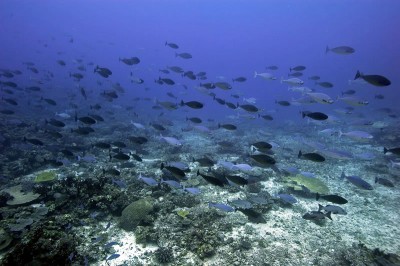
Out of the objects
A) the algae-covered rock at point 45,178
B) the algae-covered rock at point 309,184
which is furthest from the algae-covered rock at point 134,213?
the algae-covered rock at point 309,184

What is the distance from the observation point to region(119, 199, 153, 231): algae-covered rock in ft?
24.1

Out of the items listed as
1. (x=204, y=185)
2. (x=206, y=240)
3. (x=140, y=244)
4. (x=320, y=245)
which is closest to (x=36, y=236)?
(x=140, y=244)

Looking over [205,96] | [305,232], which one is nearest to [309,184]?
[305,232]

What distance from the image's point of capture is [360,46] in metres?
171

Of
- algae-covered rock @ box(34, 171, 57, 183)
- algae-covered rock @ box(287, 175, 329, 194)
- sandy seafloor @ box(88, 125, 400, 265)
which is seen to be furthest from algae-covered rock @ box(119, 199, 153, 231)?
algae-covered rock @ box(287, 175, 329, 194)

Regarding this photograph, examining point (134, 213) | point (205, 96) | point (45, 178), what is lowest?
point (205, 96)

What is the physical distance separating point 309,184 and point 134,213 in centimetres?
731

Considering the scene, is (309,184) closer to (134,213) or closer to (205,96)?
(134,213)

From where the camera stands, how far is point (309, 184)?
10.4 m

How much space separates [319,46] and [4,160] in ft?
688

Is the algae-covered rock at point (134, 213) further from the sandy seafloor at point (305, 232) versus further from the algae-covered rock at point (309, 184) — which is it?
the algae-covered rock at point (309, 184)

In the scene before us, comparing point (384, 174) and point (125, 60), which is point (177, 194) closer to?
point (125, 60)

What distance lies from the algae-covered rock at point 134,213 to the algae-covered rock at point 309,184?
638cm

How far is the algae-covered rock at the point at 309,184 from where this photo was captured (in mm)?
10258
